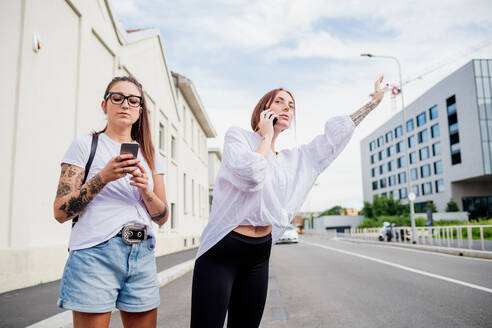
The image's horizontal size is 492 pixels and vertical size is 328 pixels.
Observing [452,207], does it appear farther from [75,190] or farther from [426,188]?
[75,190]

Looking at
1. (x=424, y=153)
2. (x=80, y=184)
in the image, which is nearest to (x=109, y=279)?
(x=80, y=184)

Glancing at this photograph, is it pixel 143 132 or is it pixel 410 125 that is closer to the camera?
pixel 143 132

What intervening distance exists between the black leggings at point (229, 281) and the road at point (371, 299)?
3.11 m

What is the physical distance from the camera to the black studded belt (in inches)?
74.5

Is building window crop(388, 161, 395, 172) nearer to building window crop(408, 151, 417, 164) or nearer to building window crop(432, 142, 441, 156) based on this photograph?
building window crop(408, 151, 417, 164)

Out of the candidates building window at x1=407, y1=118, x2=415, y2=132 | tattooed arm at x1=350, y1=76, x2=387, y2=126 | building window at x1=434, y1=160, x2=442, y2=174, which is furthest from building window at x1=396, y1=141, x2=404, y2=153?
tattooed arm at x1=350, y1=76, x2=387, y2=126

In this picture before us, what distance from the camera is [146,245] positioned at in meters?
1.98

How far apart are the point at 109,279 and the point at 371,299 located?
17.8 feet

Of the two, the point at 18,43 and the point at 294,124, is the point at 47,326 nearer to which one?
the point at 294,124

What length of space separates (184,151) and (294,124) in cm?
2171

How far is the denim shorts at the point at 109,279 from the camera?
1756mm

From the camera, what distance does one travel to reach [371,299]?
638 centimetres

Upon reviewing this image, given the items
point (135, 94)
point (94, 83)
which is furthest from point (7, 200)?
point (135, 94)

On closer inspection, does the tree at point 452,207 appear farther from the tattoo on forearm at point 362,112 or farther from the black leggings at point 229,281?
the black leggings at point 229,281
